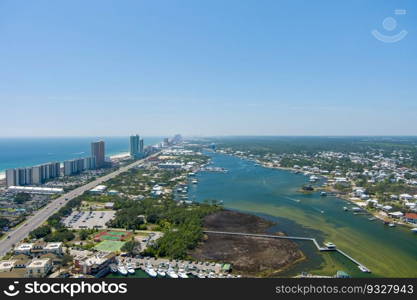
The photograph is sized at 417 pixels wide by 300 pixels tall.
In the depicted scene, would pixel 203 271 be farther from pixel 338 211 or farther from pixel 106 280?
pixel 338 211

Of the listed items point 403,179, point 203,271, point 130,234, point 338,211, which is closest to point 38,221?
point 130,234

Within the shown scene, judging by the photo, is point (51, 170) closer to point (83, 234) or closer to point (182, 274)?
point (83, 234)

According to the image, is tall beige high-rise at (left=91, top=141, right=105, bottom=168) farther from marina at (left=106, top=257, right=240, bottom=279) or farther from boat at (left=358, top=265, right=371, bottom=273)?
boat at (left=358, top=265, right=371, bottom=273)

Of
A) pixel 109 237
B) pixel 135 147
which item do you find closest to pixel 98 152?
pixel 135 147

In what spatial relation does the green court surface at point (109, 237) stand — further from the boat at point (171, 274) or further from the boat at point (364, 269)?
the boat at point (364, 269)

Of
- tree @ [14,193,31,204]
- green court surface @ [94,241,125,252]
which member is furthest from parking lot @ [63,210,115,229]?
tree @ [14,193,31,204]

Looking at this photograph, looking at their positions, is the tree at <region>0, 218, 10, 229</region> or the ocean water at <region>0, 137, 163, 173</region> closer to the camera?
the tree at <region>0, 218, 10, 229</region>

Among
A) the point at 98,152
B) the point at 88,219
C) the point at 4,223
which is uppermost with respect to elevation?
the point at 98,152
